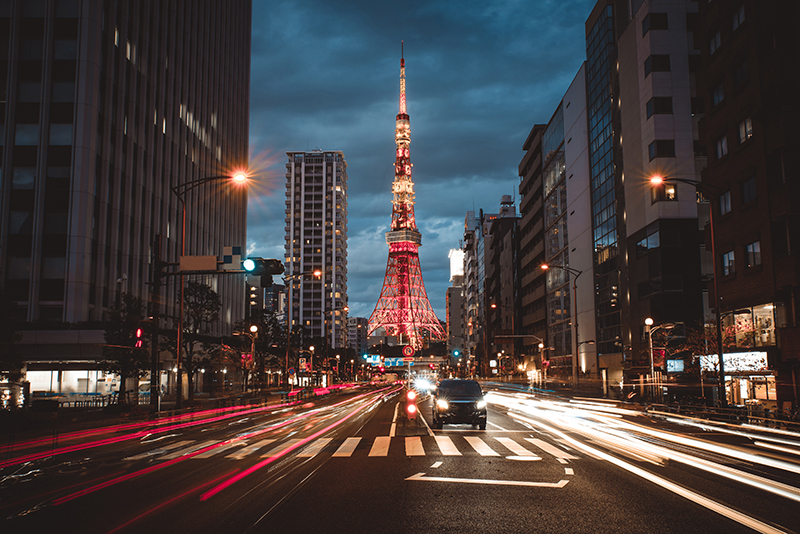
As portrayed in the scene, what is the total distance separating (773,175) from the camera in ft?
112

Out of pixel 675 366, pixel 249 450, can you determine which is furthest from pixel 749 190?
pixel 249 450

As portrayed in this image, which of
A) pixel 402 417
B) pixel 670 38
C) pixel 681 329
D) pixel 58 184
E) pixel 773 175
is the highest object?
pixel 670 38

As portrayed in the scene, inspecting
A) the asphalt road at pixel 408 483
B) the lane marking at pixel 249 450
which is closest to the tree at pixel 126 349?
the asphalt road at pixel 408 483

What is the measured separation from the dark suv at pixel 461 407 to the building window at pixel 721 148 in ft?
82.5

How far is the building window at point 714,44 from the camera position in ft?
132

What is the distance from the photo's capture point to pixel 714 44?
133 ft

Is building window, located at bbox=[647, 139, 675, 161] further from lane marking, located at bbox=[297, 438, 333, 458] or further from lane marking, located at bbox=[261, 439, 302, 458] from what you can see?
lane marking, located at bbox=[261, 439, 302, 458]

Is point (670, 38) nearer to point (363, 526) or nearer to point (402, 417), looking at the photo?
point (402, 417)

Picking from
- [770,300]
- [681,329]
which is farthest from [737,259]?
[681,329]

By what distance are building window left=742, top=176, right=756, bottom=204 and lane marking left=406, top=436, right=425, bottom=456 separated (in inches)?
1033

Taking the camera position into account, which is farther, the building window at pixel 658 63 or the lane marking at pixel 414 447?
the building window at pixel 658 63

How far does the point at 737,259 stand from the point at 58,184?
163ft

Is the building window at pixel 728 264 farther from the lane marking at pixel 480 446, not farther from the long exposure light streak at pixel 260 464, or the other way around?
the long exposure light streak at pixel 260 464

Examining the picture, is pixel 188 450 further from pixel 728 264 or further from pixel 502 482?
pixel 728 264
